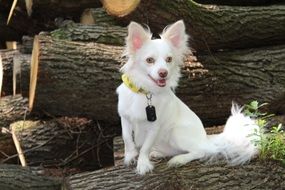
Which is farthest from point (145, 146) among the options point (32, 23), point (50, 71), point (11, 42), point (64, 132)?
point (11, 42)

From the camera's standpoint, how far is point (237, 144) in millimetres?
3803

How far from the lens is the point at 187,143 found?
384cm

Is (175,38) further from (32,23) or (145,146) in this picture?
(32,23)

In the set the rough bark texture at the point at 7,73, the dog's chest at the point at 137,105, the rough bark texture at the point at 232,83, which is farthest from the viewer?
the rough bark texture at the point at 7,73

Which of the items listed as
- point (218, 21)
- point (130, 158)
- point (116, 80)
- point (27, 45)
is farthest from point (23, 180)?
point (218, 21)

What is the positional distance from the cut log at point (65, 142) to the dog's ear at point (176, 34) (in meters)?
1.79

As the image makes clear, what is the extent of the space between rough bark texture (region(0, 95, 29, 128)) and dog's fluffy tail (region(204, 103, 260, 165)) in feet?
7.56

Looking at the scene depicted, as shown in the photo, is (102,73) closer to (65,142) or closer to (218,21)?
(65,142)

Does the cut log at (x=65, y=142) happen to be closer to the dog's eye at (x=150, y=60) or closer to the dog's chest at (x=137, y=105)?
the dog's chest at (x=137, y=105)

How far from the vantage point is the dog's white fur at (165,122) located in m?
3.67

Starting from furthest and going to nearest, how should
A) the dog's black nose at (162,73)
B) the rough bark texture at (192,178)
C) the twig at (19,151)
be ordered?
the twig at (19,151), the rough bark texture at (192,178), the dog's black nose at (162,73)

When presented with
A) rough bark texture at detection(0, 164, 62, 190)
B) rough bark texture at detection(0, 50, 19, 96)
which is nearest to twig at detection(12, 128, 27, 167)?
→ rough bark texture at detection(0, 50, 19, 96)

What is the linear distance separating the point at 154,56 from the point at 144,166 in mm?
760

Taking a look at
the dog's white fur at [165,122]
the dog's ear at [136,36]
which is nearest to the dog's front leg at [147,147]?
the dog's white fur at [165,122]
